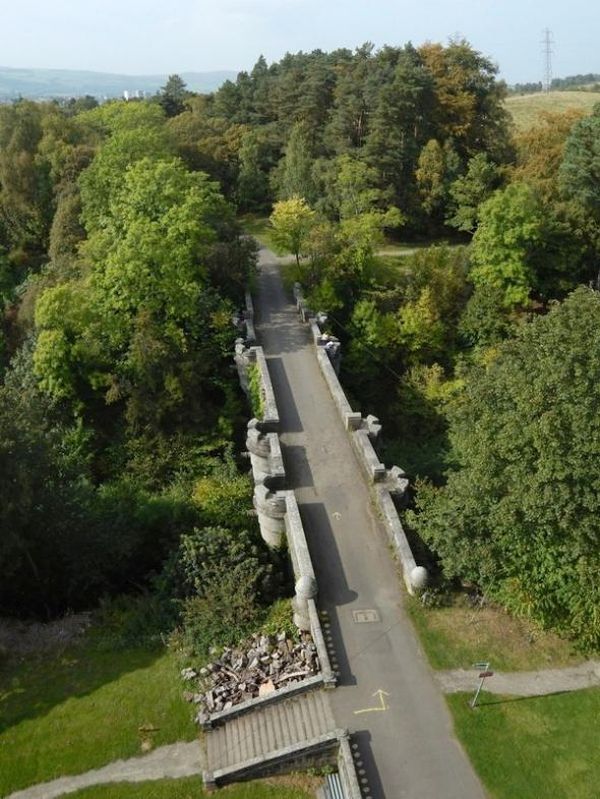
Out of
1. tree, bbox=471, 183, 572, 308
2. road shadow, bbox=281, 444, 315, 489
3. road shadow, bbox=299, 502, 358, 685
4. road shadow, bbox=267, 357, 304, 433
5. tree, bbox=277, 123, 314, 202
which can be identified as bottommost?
road shadow, bbox=299, 502, 358, 685

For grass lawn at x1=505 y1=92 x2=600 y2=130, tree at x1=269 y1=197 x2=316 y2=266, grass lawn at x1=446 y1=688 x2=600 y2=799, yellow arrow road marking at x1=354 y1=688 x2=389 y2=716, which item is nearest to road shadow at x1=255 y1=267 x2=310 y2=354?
tree at x1=269 y1=197 x2=316 y2=266

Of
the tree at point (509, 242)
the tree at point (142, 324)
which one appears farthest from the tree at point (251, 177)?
the tree at point (509, 242)

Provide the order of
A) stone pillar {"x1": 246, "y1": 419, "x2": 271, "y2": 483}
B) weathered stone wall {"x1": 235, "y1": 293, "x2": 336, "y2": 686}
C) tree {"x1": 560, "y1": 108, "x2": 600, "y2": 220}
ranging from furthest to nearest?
1. tree {"x1": 560, "y1": 108, "x2": 600, "y2": 220}
2. stone pillar {"x1": 246, "y1": 419, "x2": 271, "y2": 483}
3. weathered stone wall {"x1": 235, "y1": 293, "x2": 336, "y2": 686}

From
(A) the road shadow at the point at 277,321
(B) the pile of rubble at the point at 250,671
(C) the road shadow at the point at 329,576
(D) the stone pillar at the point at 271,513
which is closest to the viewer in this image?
(B) the pile of rubble at the point at 250,671

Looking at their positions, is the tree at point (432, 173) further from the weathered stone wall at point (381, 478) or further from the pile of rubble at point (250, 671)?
the pile of rubble at point (250, 671)

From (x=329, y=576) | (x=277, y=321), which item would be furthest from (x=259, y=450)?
(x=277, y=321)

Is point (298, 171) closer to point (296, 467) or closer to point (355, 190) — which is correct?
point (355, 190)

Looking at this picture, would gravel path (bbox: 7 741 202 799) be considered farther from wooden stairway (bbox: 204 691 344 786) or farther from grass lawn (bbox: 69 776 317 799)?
wooden stairway (bbox: 204 691 344 786)
